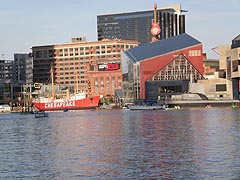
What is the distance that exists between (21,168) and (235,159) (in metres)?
17.3

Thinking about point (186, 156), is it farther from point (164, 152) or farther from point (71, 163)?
point (71, 163)

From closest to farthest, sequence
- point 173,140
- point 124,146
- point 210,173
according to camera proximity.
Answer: point 210,173, point 124,146, point 173,140

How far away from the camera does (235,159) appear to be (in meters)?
52.3

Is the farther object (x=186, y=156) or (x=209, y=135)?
(x=209, y=135)

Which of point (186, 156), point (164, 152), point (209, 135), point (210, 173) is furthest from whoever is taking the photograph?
point (209, 135)

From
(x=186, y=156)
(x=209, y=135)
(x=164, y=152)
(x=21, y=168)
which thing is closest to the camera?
(x=21, y=168)

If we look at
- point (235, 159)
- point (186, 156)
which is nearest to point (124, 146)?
point (186, 156)

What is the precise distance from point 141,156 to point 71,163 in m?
6.74

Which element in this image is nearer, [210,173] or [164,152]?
[210,173]

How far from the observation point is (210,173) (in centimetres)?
4588

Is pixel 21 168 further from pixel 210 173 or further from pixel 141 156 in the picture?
pixel 210 173

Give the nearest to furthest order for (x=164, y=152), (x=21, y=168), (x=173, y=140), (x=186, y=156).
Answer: (x=21, y=168) → (x=186, y=156) → (x=164, y=152) → (x=173, y=140)

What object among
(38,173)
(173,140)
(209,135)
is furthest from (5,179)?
(209,135)

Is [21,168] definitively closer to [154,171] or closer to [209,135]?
[154,171]
